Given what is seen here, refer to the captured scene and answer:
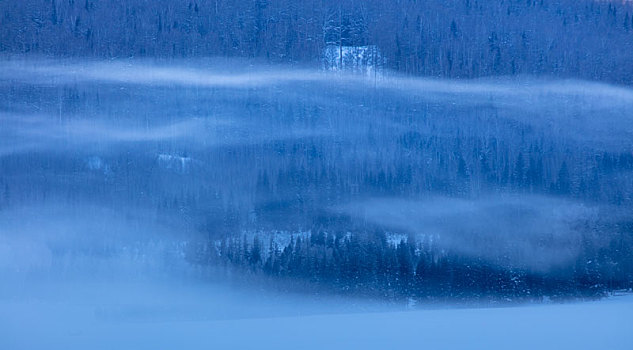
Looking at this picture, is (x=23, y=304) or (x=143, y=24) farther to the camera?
(x=143, y=24)

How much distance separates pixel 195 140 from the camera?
86.1 inches

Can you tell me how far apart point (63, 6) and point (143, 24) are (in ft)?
0.80

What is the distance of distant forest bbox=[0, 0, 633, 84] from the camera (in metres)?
2.20

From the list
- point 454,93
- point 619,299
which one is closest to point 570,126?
point 454,93

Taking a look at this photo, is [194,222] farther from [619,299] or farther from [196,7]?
[619,299]

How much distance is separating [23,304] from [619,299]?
171 cm

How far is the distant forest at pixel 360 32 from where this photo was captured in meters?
2.20

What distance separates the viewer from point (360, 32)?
2.25 metres

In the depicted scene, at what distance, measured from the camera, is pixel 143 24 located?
2209 millimetres

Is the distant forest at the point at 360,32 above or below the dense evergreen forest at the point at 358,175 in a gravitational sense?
above

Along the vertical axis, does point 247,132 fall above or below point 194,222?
above

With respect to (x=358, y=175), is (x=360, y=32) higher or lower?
higher

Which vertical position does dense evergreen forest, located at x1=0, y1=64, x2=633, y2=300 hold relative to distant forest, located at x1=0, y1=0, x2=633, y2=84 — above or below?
below

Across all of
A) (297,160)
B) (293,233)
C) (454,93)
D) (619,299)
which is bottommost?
(619,299)
